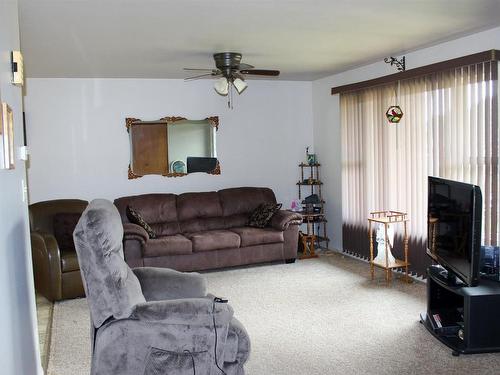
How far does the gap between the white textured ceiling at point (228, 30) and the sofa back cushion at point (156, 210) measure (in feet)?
5.24

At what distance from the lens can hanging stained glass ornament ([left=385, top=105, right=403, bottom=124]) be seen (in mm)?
5332

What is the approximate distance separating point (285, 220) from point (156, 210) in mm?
1613

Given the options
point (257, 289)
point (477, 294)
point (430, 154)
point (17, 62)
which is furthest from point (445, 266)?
point (17, 62)

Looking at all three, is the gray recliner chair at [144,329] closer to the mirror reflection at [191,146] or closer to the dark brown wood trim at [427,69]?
the dark brown wood trim at [427,69]

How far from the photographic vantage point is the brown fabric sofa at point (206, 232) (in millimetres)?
5684

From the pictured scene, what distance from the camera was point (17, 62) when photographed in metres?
2.62

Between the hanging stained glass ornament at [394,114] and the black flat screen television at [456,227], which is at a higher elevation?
the hanging stained glass ornament at [394,114]

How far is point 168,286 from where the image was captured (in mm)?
3324

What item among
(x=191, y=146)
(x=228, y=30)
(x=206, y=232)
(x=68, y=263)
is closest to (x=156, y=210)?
(x=206, y=232)

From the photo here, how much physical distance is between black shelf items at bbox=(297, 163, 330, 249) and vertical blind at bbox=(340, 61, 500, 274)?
18.1 inches

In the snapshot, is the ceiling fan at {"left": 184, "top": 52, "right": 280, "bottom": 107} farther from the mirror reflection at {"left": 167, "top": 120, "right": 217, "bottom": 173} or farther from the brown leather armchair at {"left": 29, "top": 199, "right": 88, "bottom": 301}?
the brown leather armchair at {"left": 29, "top": 199, "right": 88, "bottom": 301}

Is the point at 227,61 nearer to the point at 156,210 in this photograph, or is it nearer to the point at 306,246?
the point at 156,210

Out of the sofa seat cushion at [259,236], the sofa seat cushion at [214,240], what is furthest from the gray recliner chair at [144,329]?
the sofa seat cushion at [259,236]

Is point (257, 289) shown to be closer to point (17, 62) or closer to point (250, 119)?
point (250, 119)
